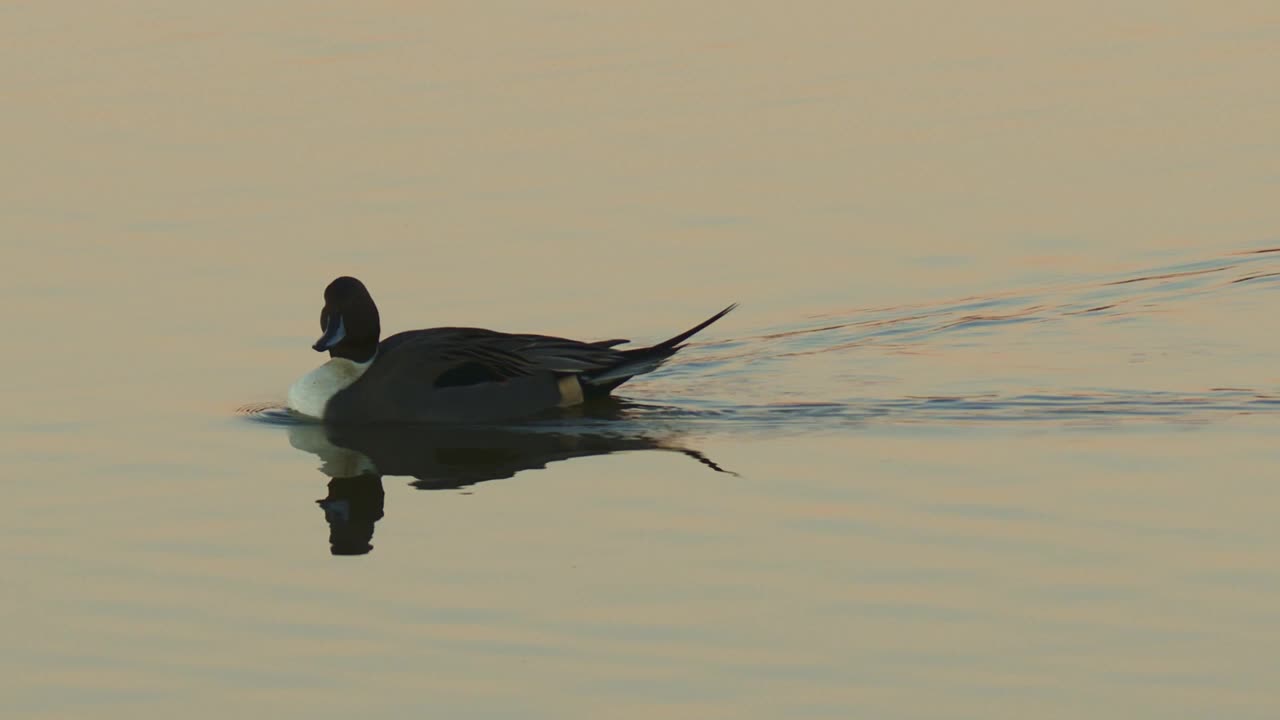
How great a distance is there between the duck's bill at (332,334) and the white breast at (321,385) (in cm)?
10

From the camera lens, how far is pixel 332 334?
43.6ft

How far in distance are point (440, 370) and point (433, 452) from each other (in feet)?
2.41

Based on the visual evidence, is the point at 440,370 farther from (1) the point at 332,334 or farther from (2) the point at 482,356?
(1) the point at 332,334

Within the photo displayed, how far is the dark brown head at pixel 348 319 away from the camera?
43.7 feet

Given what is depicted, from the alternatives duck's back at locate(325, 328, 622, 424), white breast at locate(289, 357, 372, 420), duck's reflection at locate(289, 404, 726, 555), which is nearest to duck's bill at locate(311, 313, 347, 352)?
white breast at locate(289, 357, 372, 420)

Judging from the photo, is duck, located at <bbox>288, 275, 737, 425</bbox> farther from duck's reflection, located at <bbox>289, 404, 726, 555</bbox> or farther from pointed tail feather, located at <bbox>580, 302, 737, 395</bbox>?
duck's reflection, located at <bbox>289, 404, 726, 555</bbox>

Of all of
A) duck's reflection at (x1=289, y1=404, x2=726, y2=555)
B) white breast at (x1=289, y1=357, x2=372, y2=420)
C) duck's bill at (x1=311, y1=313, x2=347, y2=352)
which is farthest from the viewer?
duck's bill at (x1=311, y1=313, x2=347, y2=352)

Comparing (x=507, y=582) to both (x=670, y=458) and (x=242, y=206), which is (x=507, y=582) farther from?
(x=242, y=206)

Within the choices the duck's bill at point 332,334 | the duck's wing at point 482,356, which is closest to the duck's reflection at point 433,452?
the duck's wing at point 482,356

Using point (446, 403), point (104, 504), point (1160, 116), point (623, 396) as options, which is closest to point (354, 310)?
point (446, 403)

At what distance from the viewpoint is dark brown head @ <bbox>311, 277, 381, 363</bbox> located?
1331 cm

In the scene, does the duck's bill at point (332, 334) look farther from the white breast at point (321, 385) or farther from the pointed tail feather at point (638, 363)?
the pointed tail feather at point (638, 363)

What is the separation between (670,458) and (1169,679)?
409 centimetres

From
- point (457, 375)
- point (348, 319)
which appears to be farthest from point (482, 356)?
point (348, 319)
